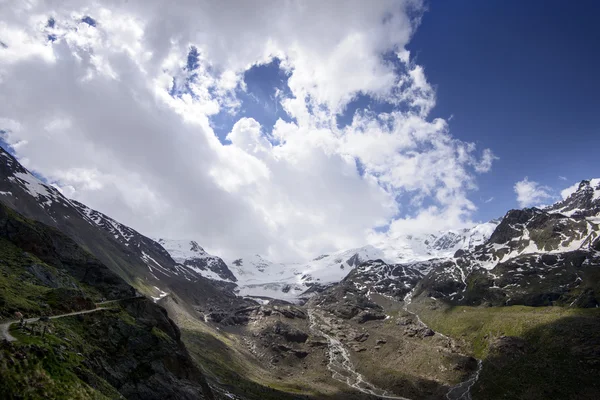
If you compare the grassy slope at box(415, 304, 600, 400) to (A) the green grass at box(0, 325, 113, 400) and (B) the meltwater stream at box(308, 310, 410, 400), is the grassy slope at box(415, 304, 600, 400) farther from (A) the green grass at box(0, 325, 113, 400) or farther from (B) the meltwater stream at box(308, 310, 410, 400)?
(A) the green grass at box(0, 325, 113, 400)

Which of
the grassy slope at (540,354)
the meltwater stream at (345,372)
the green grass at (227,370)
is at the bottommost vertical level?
the green grass at (227,370)

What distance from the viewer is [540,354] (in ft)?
397

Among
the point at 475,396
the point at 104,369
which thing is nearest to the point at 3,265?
the point at 104,369

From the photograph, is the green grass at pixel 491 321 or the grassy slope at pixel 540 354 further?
the green grass at pixel 491 321

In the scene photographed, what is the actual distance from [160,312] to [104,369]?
2769 cm

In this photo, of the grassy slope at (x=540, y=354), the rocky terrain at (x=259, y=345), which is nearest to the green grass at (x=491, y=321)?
the grassy slope at (x=540, y=354)

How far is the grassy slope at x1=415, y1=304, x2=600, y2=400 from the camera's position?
10650cm

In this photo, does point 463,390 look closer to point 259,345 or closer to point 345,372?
point 345,372

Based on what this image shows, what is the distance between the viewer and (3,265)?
56.4 m

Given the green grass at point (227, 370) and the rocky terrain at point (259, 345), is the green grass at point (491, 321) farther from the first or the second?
the green grass at point (227, 370)

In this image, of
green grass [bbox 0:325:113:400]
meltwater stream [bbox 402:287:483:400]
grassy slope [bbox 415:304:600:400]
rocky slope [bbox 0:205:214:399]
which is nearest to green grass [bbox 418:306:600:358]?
grassy slope [bbox 415:304:600:400]

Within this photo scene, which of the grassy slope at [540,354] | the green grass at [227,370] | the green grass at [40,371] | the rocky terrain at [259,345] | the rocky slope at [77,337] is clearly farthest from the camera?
the grassy slope at [540,354]

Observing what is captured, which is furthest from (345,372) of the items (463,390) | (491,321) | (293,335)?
(491,321)

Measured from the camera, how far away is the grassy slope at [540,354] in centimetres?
10650
